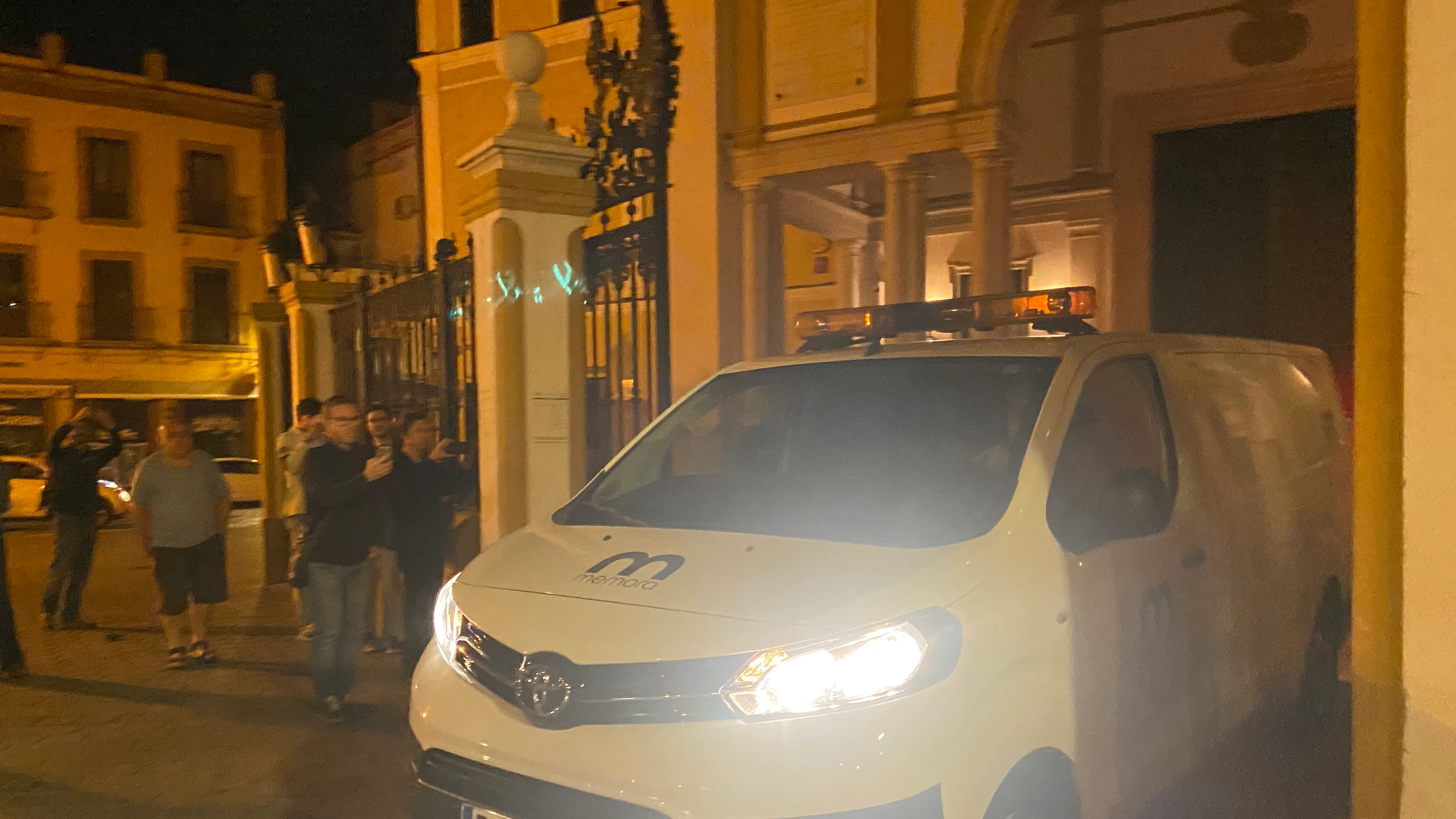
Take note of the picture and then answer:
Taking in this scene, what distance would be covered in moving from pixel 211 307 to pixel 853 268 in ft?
65.7

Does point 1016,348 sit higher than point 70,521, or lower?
higher

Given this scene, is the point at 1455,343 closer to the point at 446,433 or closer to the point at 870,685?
the point at 870,685

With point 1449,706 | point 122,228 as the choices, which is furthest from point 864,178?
point 122,228

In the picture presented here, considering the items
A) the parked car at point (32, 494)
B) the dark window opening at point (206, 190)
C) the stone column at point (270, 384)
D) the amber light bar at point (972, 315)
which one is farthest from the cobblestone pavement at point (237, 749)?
the dark window opening at point (206, 190)

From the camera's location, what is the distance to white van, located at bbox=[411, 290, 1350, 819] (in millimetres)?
2346

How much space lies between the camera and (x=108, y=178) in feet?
79.8

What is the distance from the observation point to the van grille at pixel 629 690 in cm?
236

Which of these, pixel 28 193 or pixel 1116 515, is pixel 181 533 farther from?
pixel 28 193

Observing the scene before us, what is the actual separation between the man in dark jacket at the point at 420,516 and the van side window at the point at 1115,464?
3.67 m

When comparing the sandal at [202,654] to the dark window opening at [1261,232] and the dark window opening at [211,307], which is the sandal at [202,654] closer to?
the dark window opening at [1261,232]

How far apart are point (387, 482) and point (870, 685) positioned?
12.4 ft

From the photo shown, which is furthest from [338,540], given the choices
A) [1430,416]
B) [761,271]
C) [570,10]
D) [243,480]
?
[243,480]

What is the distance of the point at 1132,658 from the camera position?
3002mm

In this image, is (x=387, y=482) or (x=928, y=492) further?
(x=387, y=482)
